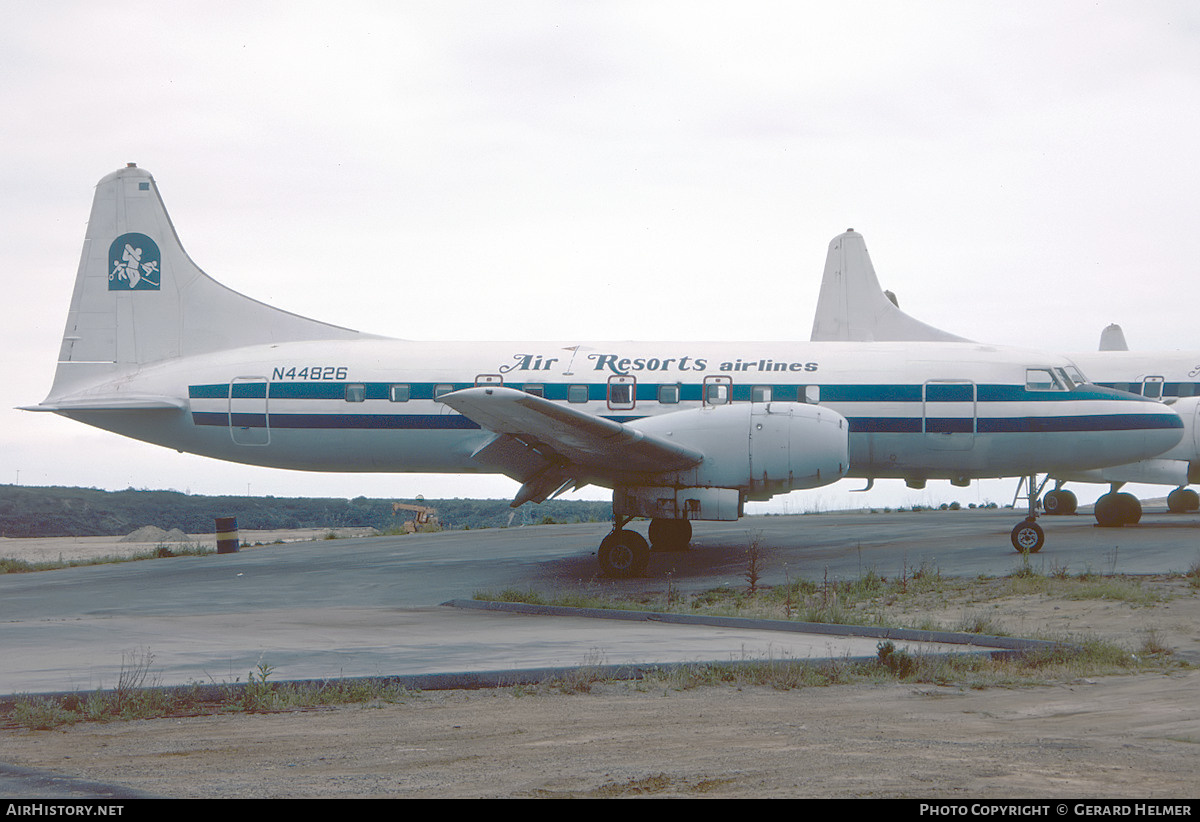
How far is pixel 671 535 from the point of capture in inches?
804

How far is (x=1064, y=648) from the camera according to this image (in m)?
9.91

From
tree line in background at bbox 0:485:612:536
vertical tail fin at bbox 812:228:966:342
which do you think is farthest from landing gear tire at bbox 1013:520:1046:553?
tree line in background at bbox 0:485:612:536

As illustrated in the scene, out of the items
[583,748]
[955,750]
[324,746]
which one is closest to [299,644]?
[324,746]

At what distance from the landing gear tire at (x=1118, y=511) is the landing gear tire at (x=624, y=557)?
10.8 m

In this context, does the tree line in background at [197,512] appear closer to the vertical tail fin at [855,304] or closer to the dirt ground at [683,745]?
the vertical tail fin at [855,304]

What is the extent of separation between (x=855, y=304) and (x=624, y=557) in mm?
17179

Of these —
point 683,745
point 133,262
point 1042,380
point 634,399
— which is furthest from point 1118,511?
point 133,262

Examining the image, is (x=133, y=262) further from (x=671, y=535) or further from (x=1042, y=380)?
(x=1042, y=380)

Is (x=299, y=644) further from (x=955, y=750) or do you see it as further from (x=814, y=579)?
(x=814, y=579)

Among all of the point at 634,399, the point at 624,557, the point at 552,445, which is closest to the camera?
the point at 552,445

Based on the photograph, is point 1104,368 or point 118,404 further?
point 1104,368

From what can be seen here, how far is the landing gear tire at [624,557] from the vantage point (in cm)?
1728

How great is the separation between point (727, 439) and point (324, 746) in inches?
434

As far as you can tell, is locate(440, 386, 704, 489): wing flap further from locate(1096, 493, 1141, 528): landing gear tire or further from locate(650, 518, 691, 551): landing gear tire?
locate(1096, 493, 1141, 528): landing gear tire
